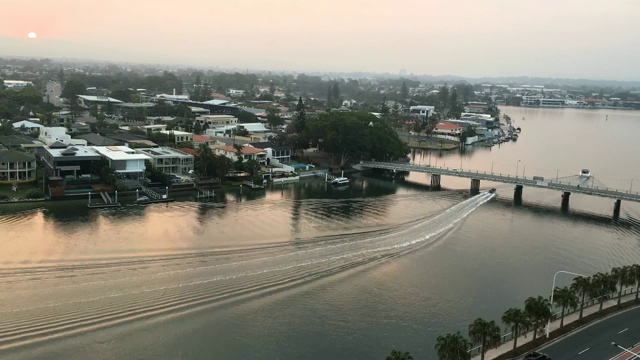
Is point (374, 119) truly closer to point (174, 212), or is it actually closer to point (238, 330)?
point (174, 212)

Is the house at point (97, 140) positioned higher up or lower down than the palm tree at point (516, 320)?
higher up

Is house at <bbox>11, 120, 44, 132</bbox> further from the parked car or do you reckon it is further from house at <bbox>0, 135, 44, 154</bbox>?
the parked car

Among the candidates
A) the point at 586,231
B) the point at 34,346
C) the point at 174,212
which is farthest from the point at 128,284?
the point at 586,231

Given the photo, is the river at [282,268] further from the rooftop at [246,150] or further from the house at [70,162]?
the rooftop at [246,150]

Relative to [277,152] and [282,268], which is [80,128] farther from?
[282,268]

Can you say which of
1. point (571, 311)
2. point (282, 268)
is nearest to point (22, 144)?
point (282, 268)

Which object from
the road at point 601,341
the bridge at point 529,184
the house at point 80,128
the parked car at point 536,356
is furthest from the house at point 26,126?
the road at point 601,341

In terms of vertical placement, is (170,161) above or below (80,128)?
below

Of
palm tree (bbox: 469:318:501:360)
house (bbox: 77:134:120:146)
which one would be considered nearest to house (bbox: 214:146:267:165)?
house (bbox: 77:134:120:146)
